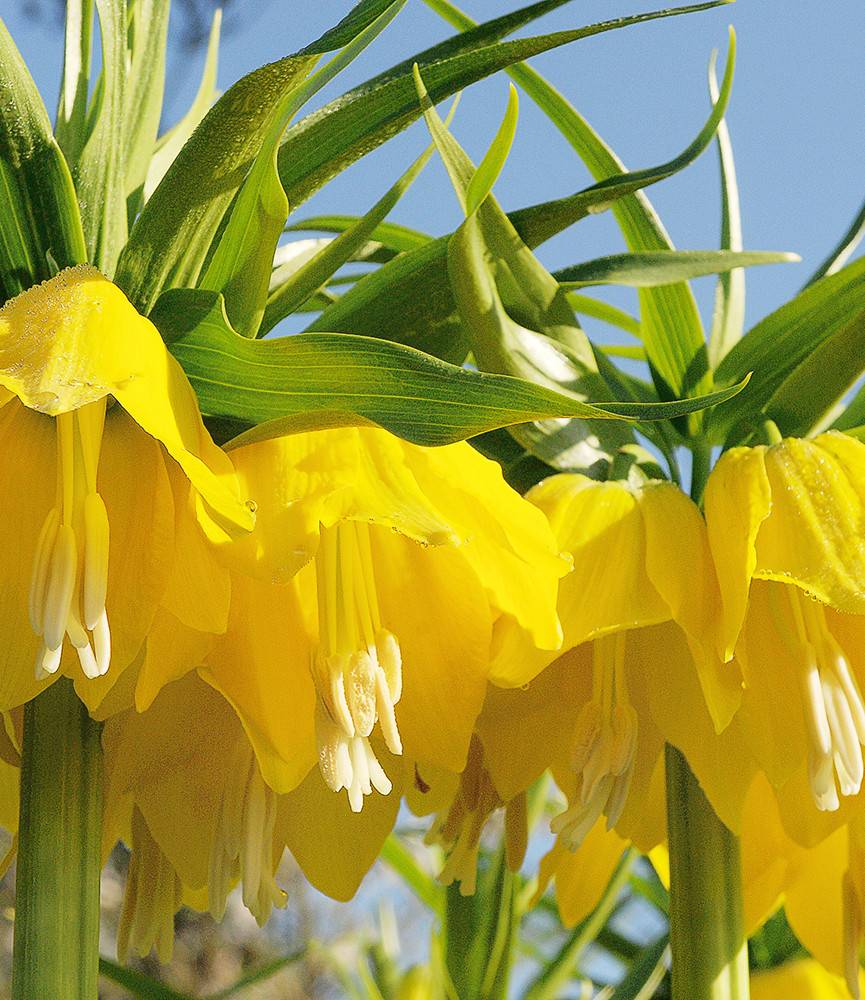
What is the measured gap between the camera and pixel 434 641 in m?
0.61

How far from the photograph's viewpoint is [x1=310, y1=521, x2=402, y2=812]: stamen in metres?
0.54

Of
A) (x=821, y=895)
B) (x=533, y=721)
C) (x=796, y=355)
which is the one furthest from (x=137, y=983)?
(x=796, y=355)

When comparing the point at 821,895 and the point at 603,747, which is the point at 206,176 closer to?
the point at 603,747

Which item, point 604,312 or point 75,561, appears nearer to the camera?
point 75,561

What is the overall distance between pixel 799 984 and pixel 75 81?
76 cm

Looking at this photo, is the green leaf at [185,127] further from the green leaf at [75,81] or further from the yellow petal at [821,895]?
the yellow petal at [821,895]

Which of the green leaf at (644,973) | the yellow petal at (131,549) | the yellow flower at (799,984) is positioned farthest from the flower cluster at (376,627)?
the yellow flower at (799,984)

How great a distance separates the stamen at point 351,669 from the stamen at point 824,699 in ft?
0.59

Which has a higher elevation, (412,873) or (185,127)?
(185,127)

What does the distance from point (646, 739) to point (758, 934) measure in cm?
43

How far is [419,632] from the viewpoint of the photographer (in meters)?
0.61

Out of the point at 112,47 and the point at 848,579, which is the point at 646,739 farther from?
the point at 112,47

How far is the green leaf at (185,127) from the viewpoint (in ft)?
2.44

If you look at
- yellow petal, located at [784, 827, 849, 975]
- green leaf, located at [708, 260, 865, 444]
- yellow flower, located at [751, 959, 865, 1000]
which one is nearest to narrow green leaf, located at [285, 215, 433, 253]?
green leaf, located at [708, 260, 865, 444]
